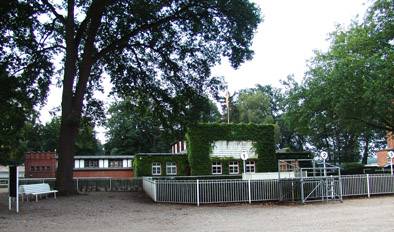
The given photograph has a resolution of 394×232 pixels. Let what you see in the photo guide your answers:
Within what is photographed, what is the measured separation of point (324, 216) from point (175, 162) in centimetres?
3884

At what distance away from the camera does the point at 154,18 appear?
24.8 meters

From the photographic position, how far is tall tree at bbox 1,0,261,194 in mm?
23875

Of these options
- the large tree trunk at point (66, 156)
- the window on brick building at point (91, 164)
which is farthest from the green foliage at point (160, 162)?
the large tree trunk at point (66, 156)

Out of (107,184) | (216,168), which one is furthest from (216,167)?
(107,184)

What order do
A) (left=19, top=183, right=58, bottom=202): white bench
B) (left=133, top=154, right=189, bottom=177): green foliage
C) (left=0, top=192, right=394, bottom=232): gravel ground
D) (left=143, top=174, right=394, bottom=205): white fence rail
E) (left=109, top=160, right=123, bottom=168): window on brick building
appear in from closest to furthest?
1. (left=0, top=192, right=394, bottom=232): gravel ground
2. (left=143, top=174, right=394, bottom=205): white fence rail
3. (left=19, top=183, right=58, bottom=202): white bench
4. (left=133, top=154, right=189, bottom=177): green foliage
5. (left=109, top=160, right=123, bottom=168): window on brick building

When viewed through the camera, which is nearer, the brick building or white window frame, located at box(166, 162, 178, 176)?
white window frame, located at box(166, 162, 178, 176)

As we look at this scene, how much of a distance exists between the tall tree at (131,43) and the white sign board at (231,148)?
20.0 m

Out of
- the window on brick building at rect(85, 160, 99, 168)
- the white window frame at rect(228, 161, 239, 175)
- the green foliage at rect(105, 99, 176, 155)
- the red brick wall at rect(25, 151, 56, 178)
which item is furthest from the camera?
the green foliage at rect(105, 99, 176, 155)

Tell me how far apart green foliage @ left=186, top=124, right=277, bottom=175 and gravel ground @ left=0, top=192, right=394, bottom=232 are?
27870 mm

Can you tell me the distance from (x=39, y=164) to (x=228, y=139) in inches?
1074

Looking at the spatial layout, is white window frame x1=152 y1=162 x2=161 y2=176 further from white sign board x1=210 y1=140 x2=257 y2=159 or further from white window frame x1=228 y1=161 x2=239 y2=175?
white window frame x1=228 y1=161 x2=239 y2=175

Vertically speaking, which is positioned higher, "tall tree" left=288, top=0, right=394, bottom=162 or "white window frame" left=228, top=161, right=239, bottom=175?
"tall tree" left=288, top=0, right=394, bottom=162

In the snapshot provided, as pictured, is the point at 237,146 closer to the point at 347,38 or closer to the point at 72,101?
the point at 347,38

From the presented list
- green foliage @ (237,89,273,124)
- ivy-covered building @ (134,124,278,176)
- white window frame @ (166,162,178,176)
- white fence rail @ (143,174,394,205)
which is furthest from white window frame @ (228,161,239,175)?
white fence rail @ (143,174,394,205)
